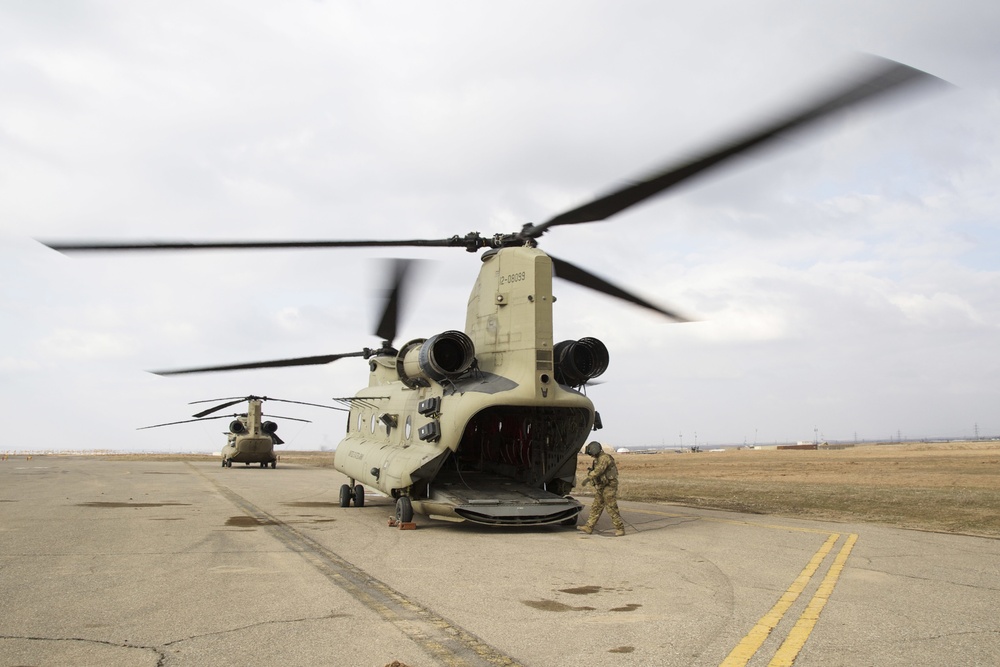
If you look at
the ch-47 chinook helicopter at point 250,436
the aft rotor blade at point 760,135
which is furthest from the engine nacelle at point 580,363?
the ch-47 chinook helicopter at point 250,436

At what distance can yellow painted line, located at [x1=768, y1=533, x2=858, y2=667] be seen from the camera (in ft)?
15.3

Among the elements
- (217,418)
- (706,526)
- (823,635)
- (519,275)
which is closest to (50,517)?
(519,275)

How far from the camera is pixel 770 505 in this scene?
1586cm

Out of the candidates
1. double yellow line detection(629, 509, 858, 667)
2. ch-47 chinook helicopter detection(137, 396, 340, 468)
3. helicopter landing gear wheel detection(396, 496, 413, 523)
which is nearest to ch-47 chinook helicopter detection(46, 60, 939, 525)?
helicopter landing gear wheel detection(396, 496, 413, 523)

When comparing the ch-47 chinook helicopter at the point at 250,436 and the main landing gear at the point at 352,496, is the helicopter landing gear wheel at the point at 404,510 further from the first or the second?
the ch-47 chinook helicopter at the point at 250,436

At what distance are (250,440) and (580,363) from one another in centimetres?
3094

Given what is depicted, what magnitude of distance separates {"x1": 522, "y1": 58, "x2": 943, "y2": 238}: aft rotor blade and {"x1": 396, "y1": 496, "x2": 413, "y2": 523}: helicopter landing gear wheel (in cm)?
594

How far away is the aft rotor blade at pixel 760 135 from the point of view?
4.71 m

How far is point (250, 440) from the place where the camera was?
39344 millimetres

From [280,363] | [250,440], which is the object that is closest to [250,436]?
[250,440]

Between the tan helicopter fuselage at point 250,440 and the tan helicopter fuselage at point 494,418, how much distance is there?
26.7 m

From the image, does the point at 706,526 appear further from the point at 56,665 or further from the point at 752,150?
the point at 56,665

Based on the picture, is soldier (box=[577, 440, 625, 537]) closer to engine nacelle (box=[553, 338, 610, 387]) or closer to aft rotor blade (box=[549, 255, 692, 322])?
engine nacelle (box=[553, 338, 610, 387])

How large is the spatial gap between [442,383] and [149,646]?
8123mm
